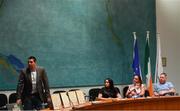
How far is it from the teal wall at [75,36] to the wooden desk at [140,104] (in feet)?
8.13

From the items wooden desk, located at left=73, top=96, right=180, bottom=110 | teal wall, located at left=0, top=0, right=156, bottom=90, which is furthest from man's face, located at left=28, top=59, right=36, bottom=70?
teal wall, located at left=0, top=0, right=156, bottom=90

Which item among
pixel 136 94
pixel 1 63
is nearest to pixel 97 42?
pixel 136 94

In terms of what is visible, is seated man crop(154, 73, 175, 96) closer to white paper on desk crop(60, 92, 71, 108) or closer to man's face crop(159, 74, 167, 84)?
man's face crop(159, 74, 167, 84)

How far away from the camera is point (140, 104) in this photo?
6660mm

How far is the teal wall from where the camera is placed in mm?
7957

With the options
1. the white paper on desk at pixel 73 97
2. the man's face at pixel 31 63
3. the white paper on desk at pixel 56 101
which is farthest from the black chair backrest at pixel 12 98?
the white paper on desk at pixel 56 101

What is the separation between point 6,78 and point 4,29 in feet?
3.62

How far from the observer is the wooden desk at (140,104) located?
19.6ft

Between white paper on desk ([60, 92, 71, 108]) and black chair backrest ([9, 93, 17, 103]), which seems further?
black chair backrest ([9, 93, 17, 103])

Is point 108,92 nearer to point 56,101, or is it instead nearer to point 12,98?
point 12,98

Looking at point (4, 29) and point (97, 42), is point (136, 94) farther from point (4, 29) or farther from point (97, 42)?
point (4, 29)

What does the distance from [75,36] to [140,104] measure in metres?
2.91

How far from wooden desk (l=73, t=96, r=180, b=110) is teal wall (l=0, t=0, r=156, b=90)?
97.5 inches

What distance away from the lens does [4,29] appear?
7.83 m
